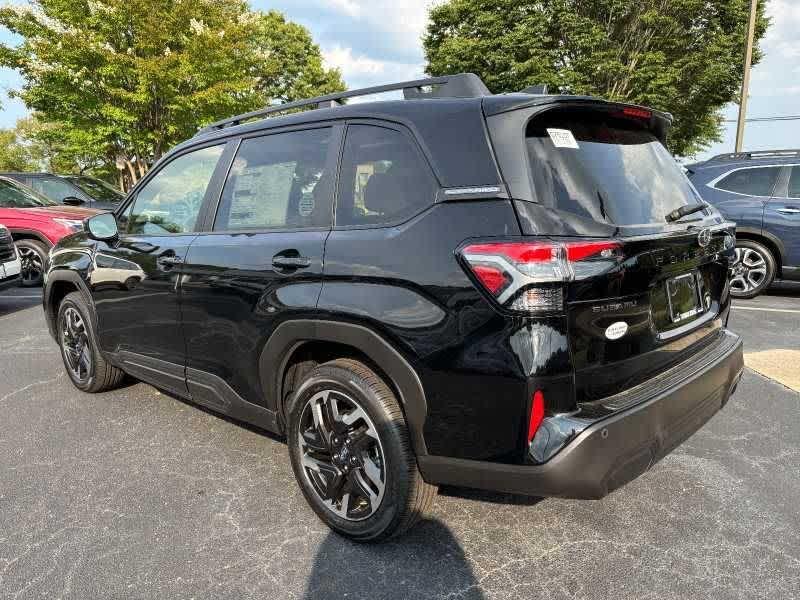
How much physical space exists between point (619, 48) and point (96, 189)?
769 inches

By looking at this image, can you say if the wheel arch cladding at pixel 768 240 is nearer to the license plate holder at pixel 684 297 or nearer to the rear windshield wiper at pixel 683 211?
the rear windshield wiper at pixel 683 211

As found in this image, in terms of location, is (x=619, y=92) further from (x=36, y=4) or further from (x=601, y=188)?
(x=601, y=188)

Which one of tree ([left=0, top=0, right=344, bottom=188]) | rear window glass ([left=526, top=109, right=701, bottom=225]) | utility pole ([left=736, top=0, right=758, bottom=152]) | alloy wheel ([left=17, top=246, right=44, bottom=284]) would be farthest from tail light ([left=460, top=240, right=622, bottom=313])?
utility pole ([left=736, top=0, right=758, bottom=152])

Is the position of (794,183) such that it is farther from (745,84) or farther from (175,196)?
(745,84)

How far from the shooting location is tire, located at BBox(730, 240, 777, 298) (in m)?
7.39

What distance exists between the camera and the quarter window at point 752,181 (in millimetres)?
7336

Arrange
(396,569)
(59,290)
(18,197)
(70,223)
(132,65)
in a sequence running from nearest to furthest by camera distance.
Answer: (396,569) → (59,290) → (70,223) → (18,197) → (132,65)

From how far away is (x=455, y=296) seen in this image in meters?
1.96

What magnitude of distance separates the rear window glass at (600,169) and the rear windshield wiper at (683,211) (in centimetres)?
2

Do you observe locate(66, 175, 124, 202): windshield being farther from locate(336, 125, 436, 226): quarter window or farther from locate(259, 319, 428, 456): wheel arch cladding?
locate(336, 125, 436, 226): quarter window

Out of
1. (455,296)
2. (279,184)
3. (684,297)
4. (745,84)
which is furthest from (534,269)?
(745,84)

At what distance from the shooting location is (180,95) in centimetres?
1572

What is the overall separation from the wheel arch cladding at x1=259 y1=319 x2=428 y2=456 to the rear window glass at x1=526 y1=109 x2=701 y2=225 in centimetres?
78

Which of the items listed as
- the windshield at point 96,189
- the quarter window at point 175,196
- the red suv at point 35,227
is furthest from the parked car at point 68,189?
the quarter window at point 175,196
